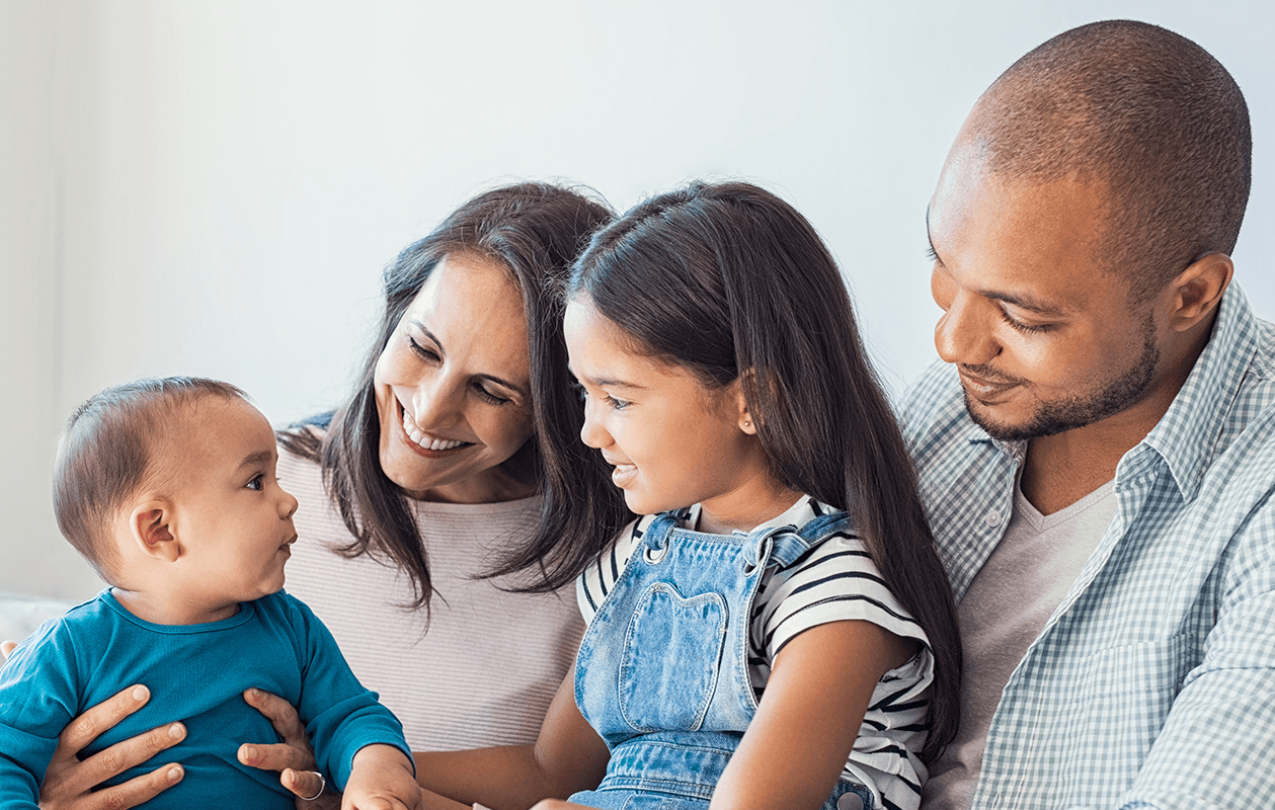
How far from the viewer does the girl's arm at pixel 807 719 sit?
1.14 m

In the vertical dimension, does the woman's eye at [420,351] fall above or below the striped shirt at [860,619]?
above

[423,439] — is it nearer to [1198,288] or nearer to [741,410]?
[741,410]

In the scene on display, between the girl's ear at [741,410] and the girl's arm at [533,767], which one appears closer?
the girl's ear at [741,410]

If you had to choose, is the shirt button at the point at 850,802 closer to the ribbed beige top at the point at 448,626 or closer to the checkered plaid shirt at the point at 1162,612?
the checkered plaid shirt at the point at 1162,612

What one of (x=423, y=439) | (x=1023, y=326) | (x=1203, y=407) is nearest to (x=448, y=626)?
(x=423, y=439)

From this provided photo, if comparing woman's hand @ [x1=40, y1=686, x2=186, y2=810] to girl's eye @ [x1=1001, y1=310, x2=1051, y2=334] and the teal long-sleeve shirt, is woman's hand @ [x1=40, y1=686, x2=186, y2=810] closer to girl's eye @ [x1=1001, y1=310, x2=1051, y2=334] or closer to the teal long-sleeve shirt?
the teal long-sleeve shirt

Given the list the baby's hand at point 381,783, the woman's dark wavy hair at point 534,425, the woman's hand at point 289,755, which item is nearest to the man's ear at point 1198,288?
the woman's dark wavy hair at point 534,425

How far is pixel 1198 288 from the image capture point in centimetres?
134

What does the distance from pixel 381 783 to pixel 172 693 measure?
0.26 metres

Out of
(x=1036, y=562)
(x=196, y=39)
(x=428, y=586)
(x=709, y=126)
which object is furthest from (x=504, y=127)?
(x=1036, y=562)

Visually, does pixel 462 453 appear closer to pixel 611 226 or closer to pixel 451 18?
pixel 611 226

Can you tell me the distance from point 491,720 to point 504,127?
124cm

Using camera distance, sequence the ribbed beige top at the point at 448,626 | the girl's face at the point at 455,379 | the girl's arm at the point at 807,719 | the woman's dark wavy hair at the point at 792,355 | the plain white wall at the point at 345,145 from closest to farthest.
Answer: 1. the girl's arm at the point at 807,719
2. the woman's dark wavy hair at the point at 792,355
3. the girl's face at the point at 455,379
4. the ribbed beige top at the point at 448,626
5. the plain white wall at the point at 345,145

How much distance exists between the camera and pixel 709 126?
7.20 ft
